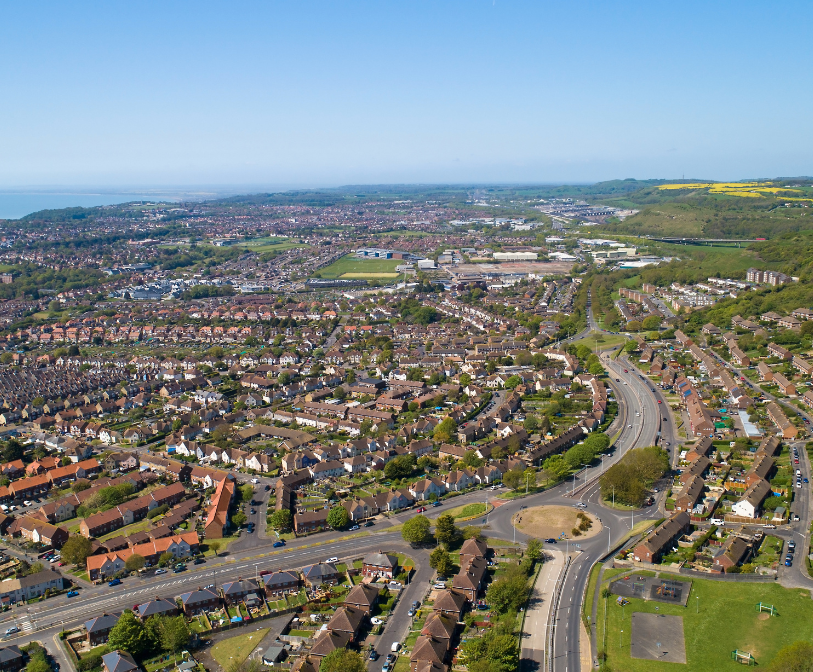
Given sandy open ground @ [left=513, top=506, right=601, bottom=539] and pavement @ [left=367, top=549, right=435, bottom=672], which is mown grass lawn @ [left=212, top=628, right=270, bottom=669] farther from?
sandy open ground @ [left=513, top=506, right=601, bottom=539]

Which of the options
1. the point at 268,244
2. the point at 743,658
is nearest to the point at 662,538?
the point at 743,658

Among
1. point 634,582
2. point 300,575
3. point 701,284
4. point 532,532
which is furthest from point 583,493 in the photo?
point 701,284

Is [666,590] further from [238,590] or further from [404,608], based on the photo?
[238,590]

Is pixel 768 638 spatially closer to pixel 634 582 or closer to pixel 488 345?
pixel 634 582

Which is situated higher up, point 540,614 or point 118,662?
point 118,662

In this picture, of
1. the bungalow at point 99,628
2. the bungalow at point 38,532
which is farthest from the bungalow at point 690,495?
Answer: the bungalow at point 38,532

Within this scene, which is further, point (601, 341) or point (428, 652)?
point (601, 341)
